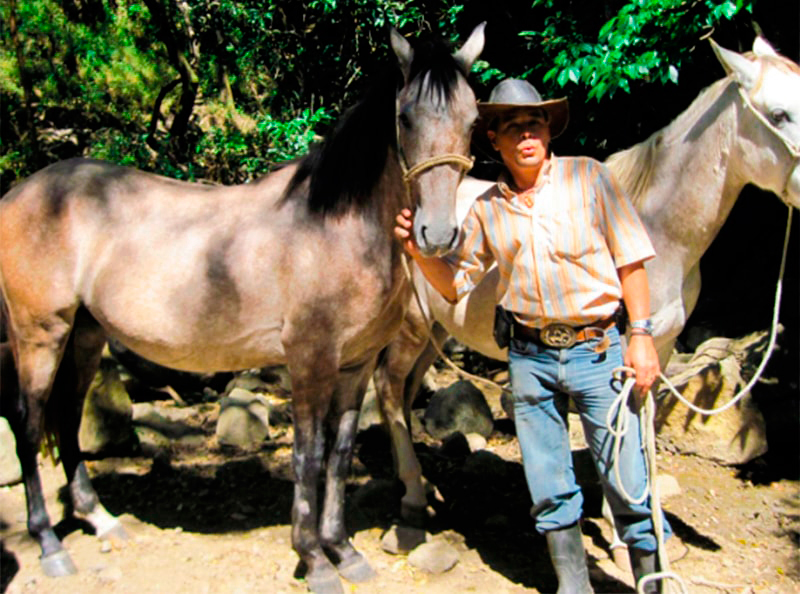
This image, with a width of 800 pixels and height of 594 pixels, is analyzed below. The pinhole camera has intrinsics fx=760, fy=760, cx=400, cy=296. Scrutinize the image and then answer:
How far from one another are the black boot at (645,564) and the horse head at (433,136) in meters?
1.37

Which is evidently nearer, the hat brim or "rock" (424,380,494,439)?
the hat brim

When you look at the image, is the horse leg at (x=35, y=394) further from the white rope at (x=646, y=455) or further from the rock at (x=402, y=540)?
the white rope at (x=646, y=455)

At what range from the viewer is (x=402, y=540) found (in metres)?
3.92

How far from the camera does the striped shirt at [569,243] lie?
2740mm

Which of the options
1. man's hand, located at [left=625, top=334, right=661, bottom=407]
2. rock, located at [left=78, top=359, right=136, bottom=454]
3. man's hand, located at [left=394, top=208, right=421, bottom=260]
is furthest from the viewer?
rock, located at [left=78, top=359, right=136, bottom=454]

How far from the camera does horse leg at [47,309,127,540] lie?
3.99 meters

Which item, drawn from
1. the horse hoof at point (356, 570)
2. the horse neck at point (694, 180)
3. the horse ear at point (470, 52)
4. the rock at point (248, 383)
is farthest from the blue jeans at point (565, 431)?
the rock at point (248, 383)

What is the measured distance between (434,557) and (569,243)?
5.99 feet

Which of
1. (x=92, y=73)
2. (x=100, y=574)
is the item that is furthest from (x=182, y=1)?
(x=100, y=574)

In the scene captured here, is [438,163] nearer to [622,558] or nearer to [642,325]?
[642,325]

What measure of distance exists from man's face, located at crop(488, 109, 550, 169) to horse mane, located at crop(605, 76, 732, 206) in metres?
0.86

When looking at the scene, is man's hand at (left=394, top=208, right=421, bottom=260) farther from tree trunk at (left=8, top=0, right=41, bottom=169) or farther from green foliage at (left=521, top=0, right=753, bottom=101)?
tree trunk at (left=8, top=0, right=41, bottom=169)

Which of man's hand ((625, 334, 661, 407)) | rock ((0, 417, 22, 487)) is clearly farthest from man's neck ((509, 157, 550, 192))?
rock ((0, 417, 22, 487))

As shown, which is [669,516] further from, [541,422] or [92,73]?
[92,73]
